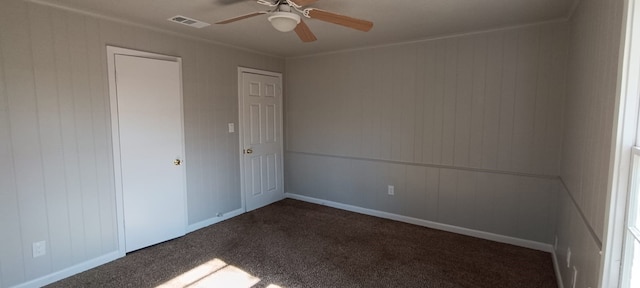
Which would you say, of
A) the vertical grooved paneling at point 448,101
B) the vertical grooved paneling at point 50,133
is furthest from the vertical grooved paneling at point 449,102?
the vertical grooved paneling at point 50,133

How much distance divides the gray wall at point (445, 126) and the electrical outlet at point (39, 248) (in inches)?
126

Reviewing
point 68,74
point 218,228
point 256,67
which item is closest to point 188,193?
point 218,228

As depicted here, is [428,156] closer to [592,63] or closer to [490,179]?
[490,179]

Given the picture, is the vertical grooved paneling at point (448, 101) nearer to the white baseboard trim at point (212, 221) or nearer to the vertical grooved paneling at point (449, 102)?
the vertical grooved paneling at point (449, 102)

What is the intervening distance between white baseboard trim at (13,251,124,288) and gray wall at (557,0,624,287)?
3742mm

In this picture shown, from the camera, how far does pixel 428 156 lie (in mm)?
3773

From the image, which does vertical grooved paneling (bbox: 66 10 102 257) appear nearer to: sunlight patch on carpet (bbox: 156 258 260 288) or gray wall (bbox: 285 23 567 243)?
sunlight patch on carpet (bbox: 156 258 260 288)

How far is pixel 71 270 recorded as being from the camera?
2.77m

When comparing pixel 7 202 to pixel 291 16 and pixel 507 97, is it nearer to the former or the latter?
pixel 291 16

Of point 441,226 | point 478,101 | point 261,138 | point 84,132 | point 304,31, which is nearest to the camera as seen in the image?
point 304,31

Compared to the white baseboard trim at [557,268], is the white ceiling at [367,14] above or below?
above

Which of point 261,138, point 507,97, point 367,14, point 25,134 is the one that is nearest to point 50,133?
point 25,134

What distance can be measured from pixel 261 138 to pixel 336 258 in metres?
2.25

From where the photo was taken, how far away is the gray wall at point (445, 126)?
3105mm
